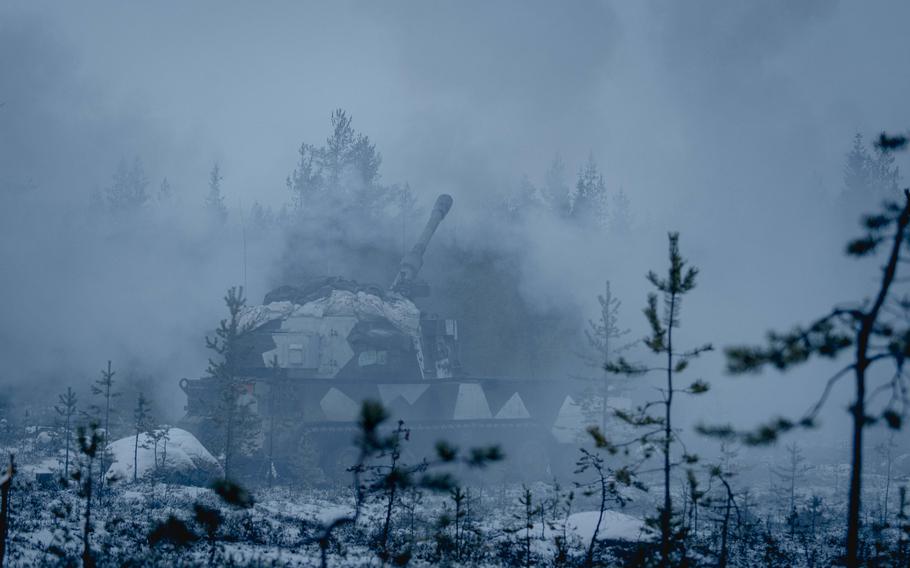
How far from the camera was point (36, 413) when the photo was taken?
136 ft

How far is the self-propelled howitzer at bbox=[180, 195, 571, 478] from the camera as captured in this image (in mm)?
25328

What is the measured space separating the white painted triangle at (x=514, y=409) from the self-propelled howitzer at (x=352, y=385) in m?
0.05

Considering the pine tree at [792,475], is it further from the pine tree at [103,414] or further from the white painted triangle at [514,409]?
the pine tree at [103,414]

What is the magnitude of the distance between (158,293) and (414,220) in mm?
25100

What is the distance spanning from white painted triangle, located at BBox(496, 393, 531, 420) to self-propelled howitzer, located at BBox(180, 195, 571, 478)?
5 centimetres

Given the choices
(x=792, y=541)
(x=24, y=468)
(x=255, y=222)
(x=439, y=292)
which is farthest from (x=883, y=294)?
(x=255, y=222)

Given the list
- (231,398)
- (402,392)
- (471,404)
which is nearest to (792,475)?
(471,404)

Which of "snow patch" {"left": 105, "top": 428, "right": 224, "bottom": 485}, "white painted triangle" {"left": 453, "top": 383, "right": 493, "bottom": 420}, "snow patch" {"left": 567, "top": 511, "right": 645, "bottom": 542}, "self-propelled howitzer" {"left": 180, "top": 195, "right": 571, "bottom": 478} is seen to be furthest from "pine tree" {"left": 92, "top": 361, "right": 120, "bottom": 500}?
"white painted triangle" {"left": 453, "top": 383, "right": 493, "bottom": 420}

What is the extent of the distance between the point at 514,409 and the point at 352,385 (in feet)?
23.2

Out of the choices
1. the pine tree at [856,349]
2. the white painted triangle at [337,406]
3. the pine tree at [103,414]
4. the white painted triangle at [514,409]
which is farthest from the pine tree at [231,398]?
the pine tree at [856,349]

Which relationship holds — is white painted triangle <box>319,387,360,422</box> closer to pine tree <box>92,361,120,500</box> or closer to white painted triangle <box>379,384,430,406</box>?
white painted triangle <box>379,384,430,406</box>

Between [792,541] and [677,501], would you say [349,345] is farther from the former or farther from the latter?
[792,541]

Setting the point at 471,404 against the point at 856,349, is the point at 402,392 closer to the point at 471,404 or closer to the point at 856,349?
the point at 471,404

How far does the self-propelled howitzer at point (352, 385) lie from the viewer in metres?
25.3
